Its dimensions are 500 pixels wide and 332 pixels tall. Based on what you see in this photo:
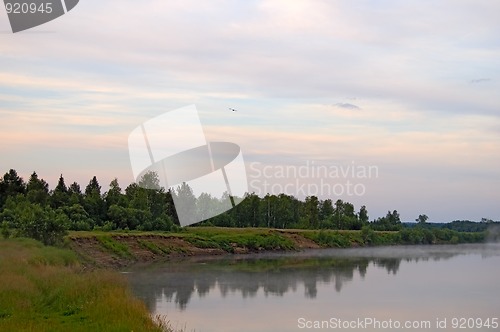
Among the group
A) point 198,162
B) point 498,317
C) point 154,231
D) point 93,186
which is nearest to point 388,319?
point 498,317

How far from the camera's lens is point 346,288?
3928 cm

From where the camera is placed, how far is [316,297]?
34.2m

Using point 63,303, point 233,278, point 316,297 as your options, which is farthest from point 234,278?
point 63,303

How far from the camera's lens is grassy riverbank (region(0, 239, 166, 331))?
16266 millimetres

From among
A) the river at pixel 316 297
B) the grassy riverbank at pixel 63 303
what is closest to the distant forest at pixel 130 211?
the river at pixel 316 297

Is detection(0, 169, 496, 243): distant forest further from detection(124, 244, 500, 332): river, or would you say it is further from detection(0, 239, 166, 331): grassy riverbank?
detection(0, 239, 166, 331): grassy riverbank

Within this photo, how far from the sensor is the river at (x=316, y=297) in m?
26.3

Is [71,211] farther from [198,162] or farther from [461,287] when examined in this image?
[461,287]

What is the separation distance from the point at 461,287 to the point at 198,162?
63.3 ft

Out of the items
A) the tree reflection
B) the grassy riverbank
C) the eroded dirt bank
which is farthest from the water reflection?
the grassy riverbank

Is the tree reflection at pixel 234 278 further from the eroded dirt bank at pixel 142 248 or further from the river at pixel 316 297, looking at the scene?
the eroded dirt bank at pixel 142 248

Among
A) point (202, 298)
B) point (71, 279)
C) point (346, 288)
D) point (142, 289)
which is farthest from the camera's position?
point (346, 288)

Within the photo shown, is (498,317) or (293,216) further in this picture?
(293,216)

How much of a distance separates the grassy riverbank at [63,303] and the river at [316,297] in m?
3.93
